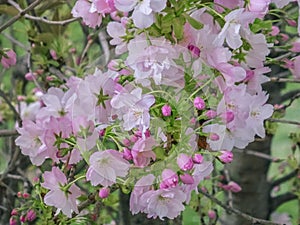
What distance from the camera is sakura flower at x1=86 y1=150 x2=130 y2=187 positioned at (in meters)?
1.08

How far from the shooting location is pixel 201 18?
1.11 metres

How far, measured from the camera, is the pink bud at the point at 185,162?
1.05 metres

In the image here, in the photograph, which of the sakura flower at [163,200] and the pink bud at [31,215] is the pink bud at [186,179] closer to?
the sakura flower at [163,200]

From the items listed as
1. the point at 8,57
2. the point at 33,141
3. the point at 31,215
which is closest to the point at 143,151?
the point at 33,141

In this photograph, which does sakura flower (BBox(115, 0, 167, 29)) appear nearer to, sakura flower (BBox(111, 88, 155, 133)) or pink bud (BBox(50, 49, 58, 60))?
sakura flower (BBox(111, 88, 155, 133))

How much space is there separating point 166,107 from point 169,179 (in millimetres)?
109

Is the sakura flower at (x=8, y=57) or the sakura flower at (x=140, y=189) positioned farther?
the sakura flower at (x=8, y=57)

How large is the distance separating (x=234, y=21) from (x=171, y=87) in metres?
0.14

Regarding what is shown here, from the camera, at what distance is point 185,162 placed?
1048mm

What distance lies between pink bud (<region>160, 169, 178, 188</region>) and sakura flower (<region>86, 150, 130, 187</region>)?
61mm

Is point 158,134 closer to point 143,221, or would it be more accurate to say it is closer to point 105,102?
point 105,102

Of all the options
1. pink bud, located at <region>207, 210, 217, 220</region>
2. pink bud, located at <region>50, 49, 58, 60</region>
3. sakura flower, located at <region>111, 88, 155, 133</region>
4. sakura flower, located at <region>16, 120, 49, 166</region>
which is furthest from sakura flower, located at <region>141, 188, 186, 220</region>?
pink bud, located at <region>50, 49, 58, 60</region>

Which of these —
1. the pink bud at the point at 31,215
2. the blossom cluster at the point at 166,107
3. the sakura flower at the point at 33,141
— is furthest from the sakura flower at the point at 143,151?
the pink bud at the point at 31,215

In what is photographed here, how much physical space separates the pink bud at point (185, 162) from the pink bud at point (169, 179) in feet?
0.06
